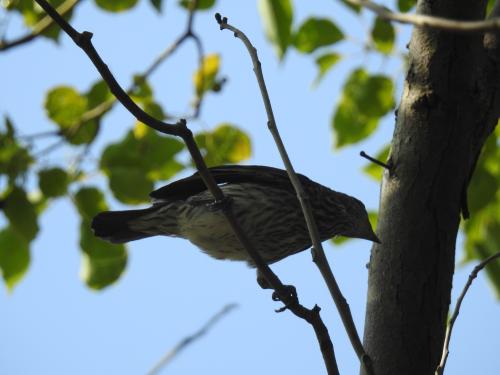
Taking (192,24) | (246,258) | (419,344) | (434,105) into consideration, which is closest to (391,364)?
(419,344)

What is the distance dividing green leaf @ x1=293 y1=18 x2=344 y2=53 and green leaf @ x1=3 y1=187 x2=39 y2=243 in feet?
5.65

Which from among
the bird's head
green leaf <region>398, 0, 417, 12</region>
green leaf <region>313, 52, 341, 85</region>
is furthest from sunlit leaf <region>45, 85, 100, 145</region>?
the bird's head

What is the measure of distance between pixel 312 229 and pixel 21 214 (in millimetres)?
1551

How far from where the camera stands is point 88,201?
12.4ft

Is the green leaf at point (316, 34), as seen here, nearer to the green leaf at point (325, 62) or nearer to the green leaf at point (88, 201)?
the green leaf at point (325, 62)

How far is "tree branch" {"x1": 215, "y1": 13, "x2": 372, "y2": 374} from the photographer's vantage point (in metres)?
2.53

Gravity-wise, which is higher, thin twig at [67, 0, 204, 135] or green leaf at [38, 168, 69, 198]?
thin twig at [67, 0, 204, 135]

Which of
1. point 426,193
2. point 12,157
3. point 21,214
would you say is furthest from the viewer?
point 12,157

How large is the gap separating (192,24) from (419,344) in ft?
7.11

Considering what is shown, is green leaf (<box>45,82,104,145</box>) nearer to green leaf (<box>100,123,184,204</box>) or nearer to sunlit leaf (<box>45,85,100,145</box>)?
sunlit leaf (<box>45,85,100,145</box>)

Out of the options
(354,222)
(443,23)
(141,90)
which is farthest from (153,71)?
(443,23)

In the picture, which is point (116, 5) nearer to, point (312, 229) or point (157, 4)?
point (157, 4)

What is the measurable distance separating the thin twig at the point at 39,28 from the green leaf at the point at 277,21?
1077 mm

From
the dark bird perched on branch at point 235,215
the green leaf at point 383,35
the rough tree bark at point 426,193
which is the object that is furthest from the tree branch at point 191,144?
the green leaf at point 383,35
